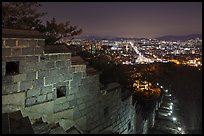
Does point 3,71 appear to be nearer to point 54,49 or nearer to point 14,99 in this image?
point 14,99

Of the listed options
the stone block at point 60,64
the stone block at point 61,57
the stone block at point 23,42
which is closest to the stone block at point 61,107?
the stone block at point 60,64

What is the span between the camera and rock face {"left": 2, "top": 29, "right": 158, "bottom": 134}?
16.5ft

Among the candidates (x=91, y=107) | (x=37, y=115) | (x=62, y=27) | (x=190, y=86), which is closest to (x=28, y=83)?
(x=37, y=115)

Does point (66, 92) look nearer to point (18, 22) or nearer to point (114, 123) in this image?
point (114, 123)

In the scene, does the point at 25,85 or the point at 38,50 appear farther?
the point at 38,50

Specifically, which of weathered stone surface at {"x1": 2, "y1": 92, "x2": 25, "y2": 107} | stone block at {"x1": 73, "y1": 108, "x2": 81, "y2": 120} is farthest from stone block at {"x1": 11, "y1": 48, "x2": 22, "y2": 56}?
stone block at {"x1": 73, "y1": 108, "x2": 81, "y2": 120}

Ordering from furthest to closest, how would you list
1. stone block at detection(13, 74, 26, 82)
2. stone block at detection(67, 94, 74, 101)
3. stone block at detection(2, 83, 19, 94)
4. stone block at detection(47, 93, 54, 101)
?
1. stone block at detection(67, 94, 74, 101)
2. stone block at detection(47, 93, 54, 101)
3. stone block at detection(13, 74, 26, 82)
4. stone block at detection(2, 83, 19, 94)

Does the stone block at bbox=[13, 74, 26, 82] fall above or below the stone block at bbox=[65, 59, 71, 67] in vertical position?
below

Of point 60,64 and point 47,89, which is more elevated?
point 60,64

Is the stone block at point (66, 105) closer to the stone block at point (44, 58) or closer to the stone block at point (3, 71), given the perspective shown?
the stone block at point (44, 58)

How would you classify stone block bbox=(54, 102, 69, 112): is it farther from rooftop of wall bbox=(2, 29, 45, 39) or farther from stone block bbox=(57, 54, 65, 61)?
Answer: rooftop of wall bbox=(2, 29, 45, 39)

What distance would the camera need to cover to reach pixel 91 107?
717 cm

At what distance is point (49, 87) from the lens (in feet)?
19.0

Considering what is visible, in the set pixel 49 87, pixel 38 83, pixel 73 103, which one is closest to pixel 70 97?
pixel 73 103
